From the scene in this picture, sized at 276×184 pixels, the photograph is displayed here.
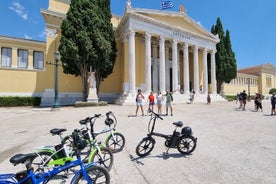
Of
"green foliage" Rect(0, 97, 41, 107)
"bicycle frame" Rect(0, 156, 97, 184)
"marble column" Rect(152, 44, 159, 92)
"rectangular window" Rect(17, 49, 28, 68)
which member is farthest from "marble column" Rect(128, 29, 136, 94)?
"bicycle frame" Rect(0, 156, 97, 184)

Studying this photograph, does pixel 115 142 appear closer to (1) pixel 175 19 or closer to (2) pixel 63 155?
(2) pixel 63 155

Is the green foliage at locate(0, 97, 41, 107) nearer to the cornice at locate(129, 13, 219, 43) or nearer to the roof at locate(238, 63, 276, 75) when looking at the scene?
the cornice at locate(129, 13, 219, 43)

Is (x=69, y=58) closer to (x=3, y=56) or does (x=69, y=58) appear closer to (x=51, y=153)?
(x=3, y=56)

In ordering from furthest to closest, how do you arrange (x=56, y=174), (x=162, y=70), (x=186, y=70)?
(x=186, y=70), (x=162, y=70), (x=56, y=174)

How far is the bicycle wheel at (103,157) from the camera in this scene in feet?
11.0

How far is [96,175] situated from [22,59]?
26.8 meters

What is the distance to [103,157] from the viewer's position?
3592 mm

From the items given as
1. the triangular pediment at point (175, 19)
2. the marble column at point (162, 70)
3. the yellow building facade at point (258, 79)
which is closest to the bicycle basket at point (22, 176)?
the marble column at point (162, 70)

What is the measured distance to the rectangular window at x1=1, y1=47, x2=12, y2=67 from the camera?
76.1 ft

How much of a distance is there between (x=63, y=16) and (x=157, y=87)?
17.0m

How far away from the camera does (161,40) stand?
83.1 ft

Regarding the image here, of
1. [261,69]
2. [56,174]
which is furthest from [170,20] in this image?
[261,69]

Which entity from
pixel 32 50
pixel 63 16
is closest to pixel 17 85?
pixel 32 50

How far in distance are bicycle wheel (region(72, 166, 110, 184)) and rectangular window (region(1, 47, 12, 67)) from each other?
26.8 metres
